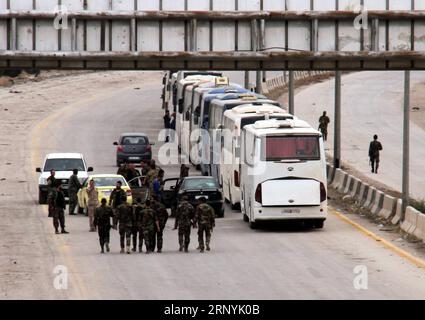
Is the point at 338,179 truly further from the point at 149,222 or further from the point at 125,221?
the point at 149,222

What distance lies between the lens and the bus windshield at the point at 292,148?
150 feet

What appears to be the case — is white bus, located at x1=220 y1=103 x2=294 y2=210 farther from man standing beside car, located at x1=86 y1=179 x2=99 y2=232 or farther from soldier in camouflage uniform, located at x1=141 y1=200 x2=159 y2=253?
soldier in camouflage uniform, located at x1=141 y1=200 x2=159 y2=253

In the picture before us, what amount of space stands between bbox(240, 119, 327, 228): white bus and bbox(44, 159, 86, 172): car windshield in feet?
32.9

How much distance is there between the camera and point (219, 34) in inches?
1918

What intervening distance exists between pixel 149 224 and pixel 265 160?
7.07m

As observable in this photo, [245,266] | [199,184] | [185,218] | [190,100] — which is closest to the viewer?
[245,266]

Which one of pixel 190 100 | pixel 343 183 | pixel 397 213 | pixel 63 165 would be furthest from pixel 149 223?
pixel 190 100

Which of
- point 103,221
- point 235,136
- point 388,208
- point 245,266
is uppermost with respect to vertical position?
point 235,136

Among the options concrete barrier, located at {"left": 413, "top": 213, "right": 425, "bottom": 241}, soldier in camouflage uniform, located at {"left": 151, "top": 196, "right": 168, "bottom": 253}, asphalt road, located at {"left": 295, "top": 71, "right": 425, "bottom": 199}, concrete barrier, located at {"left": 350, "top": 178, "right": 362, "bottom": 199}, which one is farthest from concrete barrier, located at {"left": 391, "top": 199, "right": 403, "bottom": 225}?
asphalt road, located at {"left": 295, "top": 71, "right": 425, "bottom": 199}

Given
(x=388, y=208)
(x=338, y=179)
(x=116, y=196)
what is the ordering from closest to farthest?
1. (x=116, y=196)
2. (x=388, y=208)
3. (x=338, y=179)

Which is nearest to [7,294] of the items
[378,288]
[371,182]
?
[378,288]

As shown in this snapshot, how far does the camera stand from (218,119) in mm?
57969

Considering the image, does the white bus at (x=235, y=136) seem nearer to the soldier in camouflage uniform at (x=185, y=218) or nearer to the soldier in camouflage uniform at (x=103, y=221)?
the soldier in camouflage uniform at (x=185, y=218)

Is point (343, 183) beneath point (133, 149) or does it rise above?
beneath
